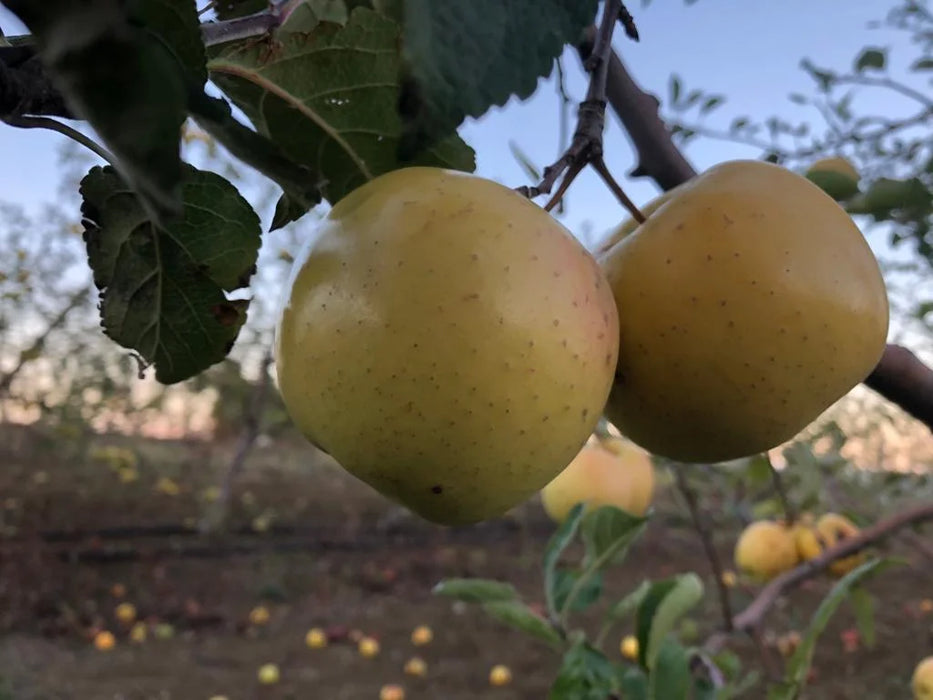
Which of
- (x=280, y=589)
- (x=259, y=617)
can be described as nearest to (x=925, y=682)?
(x=259, y=617)

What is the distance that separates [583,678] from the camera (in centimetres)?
93

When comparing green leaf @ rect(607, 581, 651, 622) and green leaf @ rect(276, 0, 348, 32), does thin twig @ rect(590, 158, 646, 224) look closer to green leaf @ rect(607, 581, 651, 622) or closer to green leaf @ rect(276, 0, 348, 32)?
green leaf @ rect(276, 0, 348, 32)

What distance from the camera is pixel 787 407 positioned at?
1.68 feet

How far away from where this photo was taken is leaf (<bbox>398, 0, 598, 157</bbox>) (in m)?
0.29

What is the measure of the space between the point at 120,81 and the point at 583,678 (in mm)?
868

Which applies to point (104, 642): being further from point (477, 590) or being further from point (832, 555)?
point (832, 555)

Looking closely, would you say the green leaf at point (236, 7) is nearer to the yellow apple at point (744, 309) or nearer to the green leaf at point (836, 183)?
the yellow apple at point (744, 309)

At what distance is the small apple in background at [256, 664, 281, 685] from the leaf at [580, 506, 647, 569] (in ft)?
7.00

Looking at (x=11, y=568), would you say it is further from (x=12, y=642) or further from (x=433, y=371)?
(x=433, y=371)

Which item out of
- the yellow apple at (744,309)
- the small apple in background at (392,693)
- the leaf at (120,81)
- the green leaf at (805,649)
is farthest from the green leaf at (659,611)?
the small apple in background at (392,693)

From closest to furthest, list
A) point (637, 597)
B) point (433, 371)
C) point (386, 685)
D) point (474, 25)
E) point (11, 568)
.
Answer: point (474, 25)
point (433, 371)
point (637, 597)
point (386, 685)
point (11, 568)

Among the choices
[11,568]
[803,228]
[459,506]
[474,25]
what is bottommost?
[11,568]

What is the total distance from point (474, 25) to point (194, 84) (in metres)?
0.11

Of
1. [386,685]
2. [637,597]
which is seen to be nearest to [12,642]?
[386,685]
